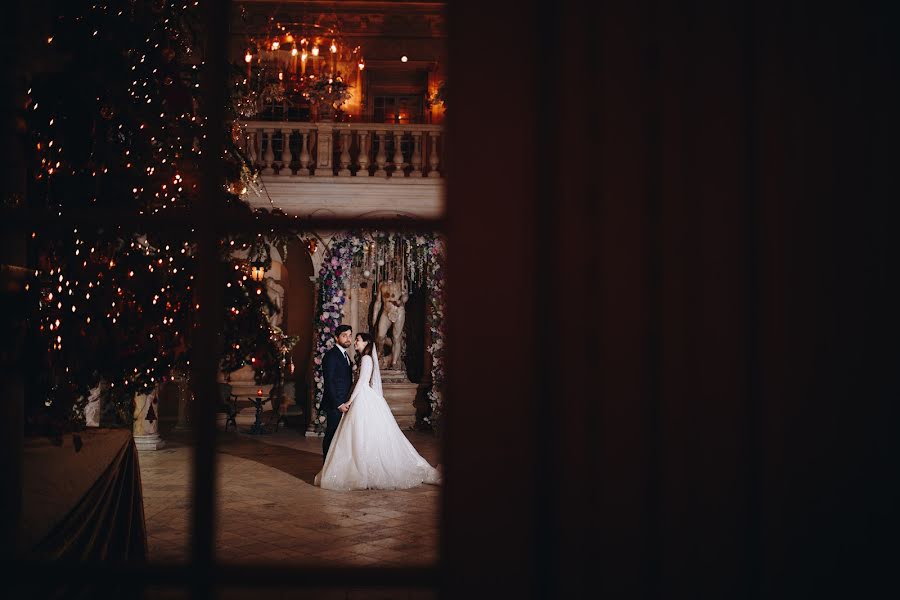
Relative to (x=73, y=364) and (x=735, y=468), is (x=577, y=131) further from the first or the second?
(x=73, y=364)

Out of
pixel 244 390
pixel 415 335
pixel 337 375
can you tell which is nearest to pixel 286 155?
pixel 415 335

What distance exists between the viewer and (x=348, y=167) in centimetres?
Answer: 1080

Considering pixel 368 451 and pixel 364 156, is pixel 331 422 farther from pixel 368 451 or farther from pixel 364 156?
pixel 364 156

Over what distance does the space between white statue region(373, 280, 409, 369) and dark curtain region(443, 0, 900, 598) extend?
9682 millimetres

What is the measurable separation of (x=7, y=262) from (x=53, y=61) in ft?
1.02

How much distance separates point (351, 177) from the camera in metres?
10.5

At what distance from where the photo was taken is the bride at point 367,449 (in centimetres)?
658

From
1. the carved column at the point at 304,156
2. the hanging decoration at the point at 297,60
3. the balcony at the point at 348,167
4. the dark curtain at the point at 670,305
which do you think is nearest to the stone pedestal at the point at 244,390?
the balcony at the point at 348,167

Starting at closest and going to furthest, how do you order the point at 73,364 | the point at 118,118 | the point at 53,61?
the point at 53,61 < the point at 73,364 < the point at 118,118

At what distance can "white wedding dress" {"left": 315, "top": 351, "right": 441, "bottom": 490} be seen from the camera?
657cm

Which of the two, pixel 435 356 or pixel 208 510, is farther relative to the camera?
pixel 435 356

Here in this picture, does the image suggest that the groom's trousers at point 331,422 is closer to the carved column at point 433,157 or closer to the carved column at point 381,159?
the carved column at point 381,159

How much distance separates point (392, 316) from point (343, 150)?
271cm

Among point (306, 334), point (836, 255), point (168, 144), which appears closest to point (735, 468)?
point (836, 255)
